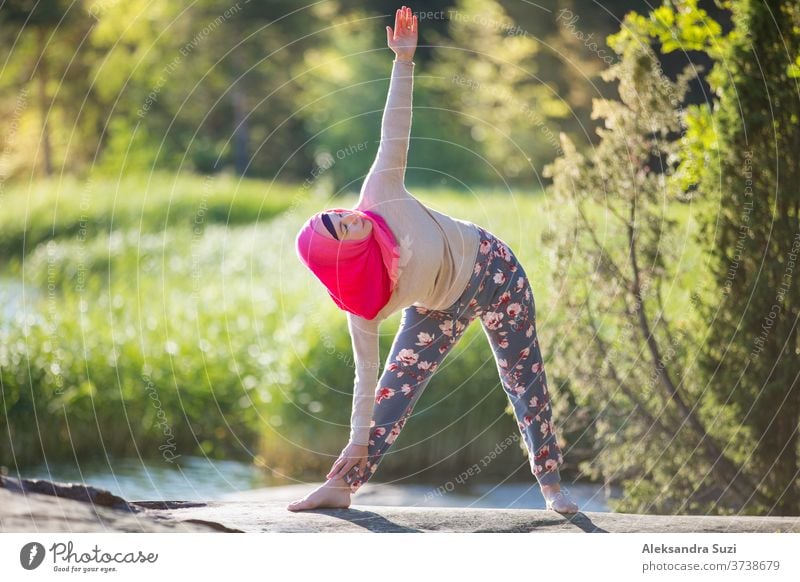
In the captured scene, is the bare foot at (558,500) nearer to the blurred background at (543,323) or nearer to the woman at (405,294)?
the woman at (405,294)

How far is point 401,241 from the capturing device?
321 cm

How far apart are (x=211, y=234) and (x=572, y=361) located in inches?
282

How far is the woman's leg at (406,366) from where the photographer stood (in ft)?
11.3

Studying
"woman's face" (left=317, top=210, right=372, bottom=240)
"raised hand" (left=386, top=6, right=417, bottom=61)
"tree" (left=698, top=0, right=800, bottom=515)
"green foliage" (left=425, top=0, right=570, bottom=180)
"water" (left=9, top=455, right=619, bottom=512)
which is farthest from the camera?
"green foliage" (left=425, top=0, right=570, bottom=180)

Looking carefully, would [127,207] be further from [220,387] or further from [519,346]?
[519,346]

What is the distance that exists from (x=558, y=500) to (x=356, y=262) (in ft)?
3.88

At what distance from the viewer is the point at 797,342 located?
4312mm

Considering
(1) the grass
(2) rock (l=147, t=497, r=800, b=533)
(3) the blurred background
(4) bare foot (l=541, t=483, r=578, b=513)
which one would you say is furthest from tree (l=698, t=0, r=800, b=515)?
(4) bare foot (l=541, t=483, r=578, b=513)

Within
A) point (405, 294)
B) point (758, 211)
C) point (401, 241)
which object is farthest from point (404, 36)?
point (758, 211)

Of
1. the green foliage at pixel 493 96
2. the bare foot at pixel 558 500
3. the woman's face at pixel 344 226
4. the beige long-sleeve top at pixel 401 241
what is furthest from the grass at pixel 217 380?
the green foliage at pixel 493 96

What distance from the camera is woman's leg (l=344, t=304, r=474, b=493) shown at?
3436 mm

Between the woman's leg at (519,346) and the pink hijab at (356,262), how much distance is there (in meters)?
0.39

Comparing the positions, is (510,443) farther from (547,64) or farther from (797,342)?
(547,64)

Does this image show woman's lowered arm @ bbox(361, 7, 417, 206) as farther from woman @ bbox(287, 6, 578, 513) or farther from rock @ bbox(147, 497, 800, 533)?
rock @ bbox(147, 497, 800, 533)
